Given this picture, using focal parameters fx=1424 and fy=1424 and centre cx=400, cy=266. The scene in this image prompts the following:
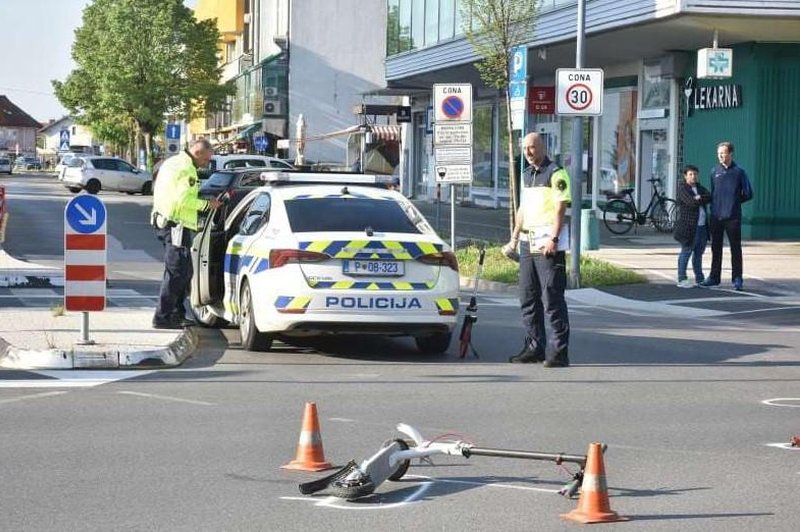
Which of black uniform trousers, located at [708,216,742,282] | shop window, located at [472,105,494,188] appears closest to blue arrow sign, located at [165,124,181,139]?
shop window, located at [472,105,494,188]

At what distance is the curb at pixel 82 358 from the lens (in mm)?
11500

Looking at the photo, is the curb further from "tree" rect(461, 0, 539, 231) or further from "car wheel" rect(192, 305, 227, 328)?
"tree" rect(461, 0, 539, 231)

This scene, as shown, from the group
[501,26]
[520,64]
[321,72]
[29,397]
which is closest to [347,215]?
[29,397]

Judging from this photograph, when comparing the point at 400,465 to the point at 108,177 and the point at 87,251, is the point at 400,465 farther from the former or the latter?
the point at 108,177

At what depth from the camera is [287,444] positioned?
27.8 ft

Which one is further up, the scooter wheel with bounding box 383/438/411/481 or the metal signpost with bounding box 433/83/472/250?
the metal signpost with bounding box 433/83/472/250

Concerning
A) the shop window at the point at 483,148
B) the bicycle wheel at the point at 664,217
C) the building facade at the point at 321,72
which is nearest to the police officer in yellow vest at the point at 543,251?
the bicycle wheel at the point at 664,217

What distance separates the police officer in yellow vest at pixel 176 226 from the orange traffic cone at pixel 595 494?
7.45 metres

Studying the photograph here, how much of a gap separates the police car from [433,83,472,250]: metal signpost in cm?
832

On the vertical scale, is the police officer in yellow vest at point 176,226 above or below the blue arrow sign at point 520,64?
below

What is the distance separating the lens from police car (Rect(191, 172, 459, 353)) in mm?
12000

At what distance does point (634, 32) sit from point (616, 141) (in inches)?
298

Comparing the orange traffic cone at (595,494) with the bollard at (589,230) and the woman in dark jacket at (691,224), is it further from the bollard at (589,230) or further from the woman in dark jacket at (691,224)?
the bollard at (589,230)

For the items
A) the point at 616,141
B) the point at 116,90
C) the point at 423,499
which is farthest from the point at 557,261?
the point at 116,90
